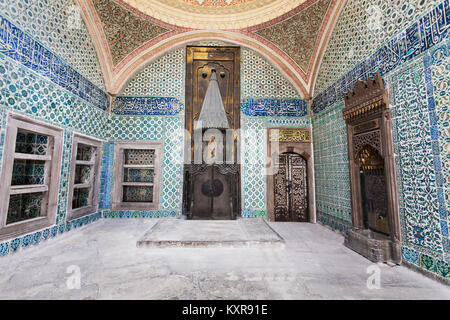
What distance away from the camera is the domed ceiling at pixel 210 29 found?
4.18 meters

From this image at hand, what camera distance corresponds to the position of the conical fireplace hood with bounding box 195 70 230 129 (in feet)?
16.1

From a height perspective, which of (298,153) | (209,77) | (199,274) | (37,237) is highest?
(209,77)

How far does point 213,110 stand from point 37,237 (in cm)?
386

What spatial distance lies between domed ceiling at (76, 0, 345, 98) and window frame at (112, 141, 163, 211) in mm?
1357

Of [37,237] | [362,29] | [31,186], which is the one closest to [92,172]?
[31,186]

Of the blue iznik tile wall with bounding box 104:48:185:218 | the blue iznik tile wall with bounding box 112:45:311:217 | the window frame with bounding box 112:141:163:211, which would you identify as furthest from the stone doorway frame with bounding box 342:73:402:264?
the window frame with bounding box 112:141:163:211

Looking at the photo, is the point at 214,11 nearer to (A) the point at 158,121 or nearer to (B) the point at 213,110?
(B) the point at 213,110

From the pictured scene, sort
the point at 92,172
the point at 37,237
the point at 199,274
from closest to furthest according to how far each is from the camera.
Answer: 1. the point at 199,274
2. the point at 37,237
3. the point at 92,172

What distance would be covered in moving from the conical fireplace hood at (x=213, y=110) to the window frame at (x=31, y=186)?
270cm

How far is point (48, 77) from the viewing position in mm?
3092

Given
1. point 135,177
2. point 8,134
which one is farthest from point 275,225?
point 8,134

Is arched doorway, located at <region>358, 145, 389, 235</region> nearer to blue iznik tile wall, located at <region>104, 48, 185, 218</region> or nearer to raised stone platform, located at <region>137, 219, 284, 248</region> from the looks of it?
raised stone platform, located at <region>137, 219, 284, 248</region>

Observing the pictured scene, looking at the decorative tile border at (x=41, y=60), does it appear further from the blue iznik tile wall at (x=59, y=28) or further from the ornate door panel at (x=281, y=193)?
the ornate door panel at (x=281, y=193)

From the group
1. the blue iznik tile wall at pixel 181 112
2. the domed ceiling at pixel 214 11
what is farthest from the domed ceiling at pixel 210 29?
the blue iznik tile wall at pixel 181 112
